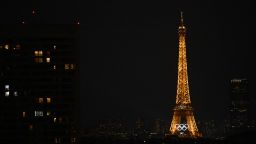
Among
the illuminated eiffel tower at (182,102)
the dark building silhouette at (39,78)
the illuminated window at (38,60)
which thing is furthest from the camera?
the illuminated eiffel tower at (182,102)

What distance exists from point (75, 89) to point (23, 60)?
11.2m

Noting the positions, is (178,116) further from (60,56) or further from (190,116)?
(60,56)

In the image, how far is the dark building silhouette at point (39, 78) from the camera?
10900 centimetres

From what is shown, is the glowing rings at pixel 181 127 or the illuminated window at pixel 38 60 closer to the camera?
the illuminated window at pixel 38 60

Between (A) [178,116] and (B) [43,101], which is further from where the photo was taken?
(A) [178,116]

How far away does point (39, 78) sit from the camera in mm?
112750

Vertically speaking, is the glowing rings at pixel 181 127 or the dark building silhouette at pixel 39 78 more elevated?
the dark building silhouette at pixel 39 78

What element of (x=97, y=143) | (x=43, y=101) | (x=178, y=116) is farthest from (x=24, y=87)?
(x=178, y=116)

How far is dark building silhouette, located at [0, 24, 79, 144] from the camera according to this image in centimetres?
10900

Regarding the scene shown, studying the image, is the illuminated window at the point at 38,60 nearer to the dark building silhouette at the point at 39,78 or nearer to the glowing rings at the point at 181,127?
the dark building silhouette at the point at 39,78

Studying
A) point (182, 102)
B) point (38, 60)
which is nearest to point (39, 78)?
point (38, 60)

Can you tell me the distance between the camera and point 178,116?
14662 centimetres

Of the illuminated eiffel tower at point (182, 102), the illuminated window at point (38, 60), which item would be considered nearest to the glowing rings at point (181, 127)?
the illuminated eiffel tower at point (182, 102)

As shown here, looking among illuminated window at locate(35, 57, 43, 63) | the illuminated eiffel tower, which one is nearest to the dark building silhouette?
illuminated window at locate(35, 57, 43, 63)
